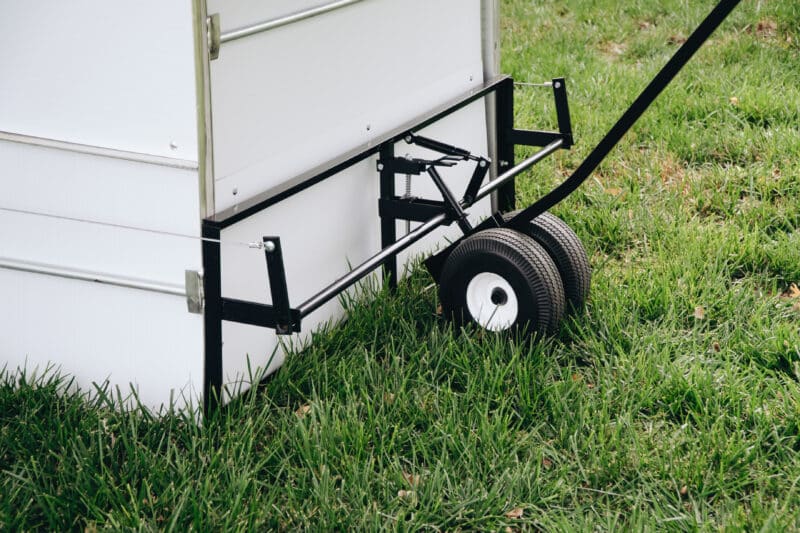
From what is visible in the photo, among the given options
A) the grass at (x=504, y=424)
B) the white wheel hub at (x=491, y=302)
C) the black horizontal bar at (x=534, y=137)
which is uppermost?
the black horizontal bar at (x=534, y=137)

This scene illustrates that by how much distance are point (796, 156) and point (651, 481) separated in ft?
8.03

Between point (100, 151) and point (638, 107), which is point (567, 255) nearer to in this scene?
point (638, 107)

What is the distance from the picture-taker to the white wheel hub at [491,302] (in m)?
3.38

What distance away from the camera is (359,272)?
3029 millimetres

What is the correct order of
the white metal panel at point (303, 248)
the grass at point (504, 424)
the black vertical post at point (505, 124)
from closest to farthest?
1. the grass at point (504, 424)
2. the white metal panel at point (303, 248)
3. the black vertical post at point (505, 124)

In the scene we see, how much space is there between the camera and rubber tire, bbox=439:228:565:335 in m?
3.30

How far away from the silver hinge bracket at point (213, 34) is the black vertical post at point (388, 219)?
0.90 m

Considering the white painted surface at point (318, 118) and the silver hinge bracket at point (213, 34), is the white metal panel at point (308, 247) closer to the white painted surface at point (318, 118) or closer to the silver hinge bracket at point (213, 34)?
the white painted surface at point (318, 118)

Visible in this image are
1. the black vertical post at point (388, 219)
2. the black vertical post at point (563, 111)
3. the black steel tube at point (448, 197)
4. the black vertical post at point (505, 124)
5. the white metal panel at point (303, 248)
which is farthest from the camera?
the black vertical post at point (505, 124)

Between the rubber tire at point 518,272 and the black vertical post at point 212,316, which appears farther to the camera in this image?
the rubber tire at point 518,272

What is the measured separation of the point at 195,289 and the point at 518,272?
96 cm

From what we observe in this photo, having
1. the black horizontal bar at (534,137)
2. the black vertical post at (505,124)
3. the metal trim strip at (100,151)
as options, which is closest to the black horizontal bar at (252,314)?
the metal trim strip at (100,151)

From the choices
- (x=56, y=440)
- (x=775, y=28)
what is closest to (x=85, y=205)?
(x=56, y=440)

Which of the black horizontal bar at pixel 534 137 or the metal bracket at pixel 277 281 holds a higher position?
the black horizontal bar at pixel 534 137
